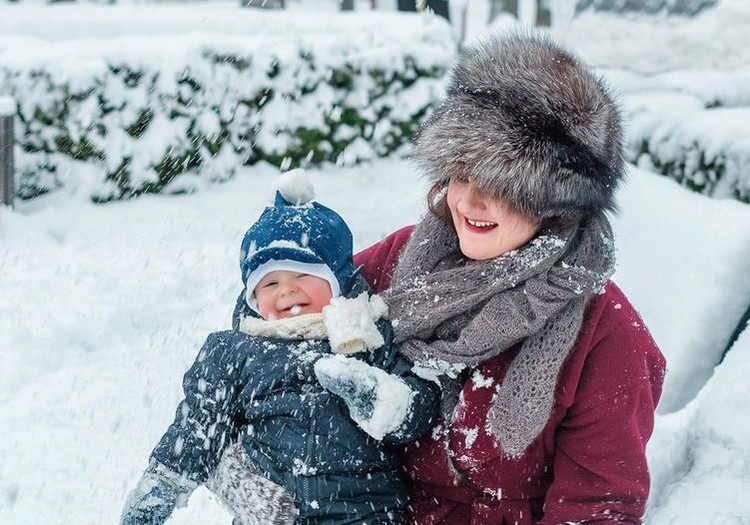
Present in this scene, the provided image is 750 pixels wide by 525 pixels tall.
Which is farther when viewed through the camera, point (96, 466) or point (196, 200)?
point (196, 200)

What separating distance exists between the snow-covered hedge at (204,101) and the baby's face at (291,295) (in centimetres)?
469

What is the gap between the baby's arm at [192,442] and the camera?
7.14 ft

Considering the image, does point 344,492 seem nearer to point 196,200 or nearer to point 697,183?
point 697,183

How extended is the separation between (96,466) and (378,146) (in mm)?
4756

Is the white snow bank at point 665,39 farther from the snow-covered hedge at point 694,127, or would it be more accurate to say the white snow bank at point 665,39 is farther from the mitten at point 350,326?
the mitten at point 350,326

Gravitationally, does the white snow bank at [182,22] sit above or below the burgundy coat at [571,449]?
below

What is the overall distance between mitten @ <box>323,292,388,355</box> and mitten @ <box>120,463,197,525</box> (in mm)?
502

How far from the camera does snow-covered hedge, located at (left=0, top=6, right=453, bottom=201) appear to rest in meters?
6.55

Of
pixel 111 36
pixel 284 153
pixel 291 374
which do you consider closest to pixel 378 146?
pixel 284 153

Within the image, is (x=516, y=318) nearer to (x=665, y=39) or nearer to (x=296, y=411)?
(x=296, y=411)

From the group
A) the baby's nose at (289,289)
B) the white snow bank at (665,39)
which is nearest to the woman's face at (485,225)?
the baby's nose at (289,289)

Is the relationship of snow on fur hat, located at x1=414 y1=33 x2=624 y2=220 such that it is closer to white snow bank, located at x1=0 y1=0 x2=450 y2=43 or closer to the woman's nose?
the woman's nose

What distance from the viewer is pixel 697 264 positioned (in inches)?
157

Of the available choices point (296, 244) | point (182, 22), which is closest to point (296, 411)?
point (296, 244)
